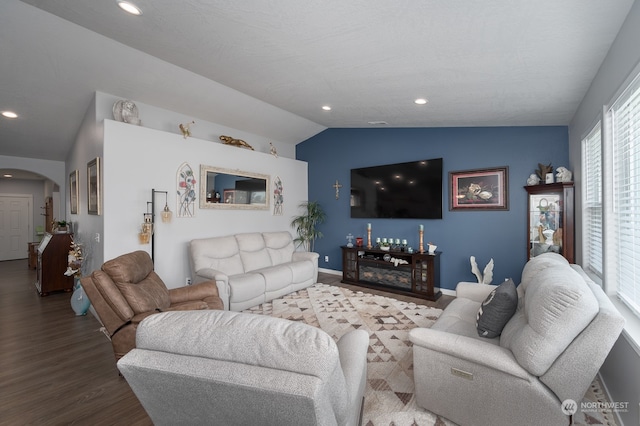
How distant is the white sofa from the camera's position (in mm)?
3574

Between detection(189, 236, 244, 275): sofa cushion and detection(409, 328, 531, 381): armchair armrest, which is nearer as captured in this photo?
detection(409, 328, 531, 381): armchair armrest

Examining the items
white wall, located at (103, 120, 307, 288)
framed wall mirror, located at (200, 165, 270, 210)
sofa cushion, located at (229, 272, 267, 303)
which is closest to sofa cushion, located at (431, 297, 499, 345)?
sofa cushion, located at (229, 272, 267, 303)

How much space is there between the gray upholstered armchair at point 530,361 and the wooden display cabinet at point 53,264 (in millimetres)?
5772

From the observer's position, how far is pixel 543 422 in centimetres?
140

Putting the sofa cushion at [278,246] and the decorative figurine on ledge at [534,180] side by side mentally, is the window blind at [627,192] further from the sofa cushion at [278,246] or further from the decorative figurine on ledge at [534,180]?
the sofa cushion at [278,246]

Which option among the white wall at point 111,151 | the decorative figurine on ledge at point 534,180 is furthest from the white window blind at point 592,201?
the white wall at point 111,151

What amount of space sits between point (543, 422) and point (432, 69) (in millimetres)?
2582

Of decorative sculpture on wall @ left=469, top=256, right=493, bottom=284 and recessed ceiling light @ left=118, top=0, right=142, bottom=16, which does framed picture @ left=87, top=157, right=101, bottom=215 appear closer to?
recessed ceiling light @ left=118, top=0, right=142, bottom=16

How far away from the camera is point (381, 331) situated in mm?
3047

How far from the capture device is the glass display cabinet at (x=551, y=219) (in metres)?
3.10

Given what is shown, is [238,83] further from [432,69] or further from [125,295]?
[125,295]

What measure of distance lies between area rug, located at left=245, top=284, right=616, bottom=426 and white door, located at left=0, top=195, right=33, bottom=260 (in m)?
9.29

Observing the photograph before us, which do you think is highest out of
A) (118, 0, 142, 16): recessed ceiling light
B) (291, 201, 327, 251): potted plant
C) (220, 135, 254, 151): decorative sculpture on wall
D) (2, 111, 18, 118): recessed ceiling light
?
(118, 0, 142, 16): recessed ceiling light

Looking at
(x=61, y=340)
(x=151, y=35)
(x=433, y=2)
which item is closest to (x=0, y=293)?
(x=61, y=340)
